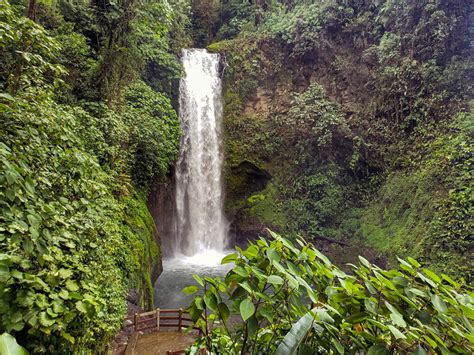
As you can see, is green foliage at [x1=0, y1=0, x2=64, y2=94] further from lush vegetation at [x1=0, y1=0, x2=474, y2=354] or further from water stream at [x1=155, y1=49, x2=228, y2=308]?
water stream at [x1=155, y1=49, x2=228, y2=308]

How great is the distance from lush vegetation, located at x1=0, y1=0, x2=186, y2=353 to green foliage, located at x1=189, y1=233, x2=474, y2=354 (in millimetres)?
1497

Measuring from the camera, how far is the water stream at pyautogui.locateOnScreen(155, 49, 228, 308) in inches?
596

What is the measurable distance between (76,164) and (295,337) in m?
3.28

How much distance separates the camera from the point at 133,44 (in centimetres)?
895

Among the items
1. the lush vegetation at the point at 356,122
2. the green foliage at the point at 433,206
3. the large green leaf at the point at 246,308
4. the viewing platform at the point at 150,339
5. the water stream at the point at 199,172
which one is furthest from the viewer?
the water stream at the point at 199,172

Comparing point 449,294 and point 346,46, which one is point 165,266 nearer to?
point 449,294

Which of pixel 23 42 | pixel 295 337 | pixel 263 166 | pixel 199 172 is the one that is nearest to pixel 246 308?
pixel 295 337

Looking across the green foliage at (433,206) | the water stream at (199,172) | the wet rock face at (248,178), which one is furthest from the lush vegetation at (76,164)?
the green foliage at (433,206)

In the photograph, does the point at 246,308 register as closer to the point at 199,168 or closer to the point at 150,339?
Answer: the point at 150,339

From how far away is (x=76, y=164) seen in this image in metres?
3.58

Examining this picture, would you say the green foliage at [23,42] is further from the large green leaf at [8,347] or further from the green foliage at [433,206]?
the green foliage at [433,206]

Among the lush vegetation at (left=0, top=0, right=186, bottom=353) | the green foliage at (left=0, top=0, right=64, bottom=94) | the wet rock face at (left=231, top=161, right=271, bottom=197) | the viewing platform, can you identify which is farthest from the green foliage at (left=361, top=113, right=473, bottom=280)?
the green foliage at (left=0, top=0, right=64, bottom=94)

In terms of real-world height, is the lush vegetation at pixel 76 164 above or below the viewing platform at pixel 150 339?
above

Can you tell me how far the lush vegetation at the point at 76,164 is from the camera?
2246mm
